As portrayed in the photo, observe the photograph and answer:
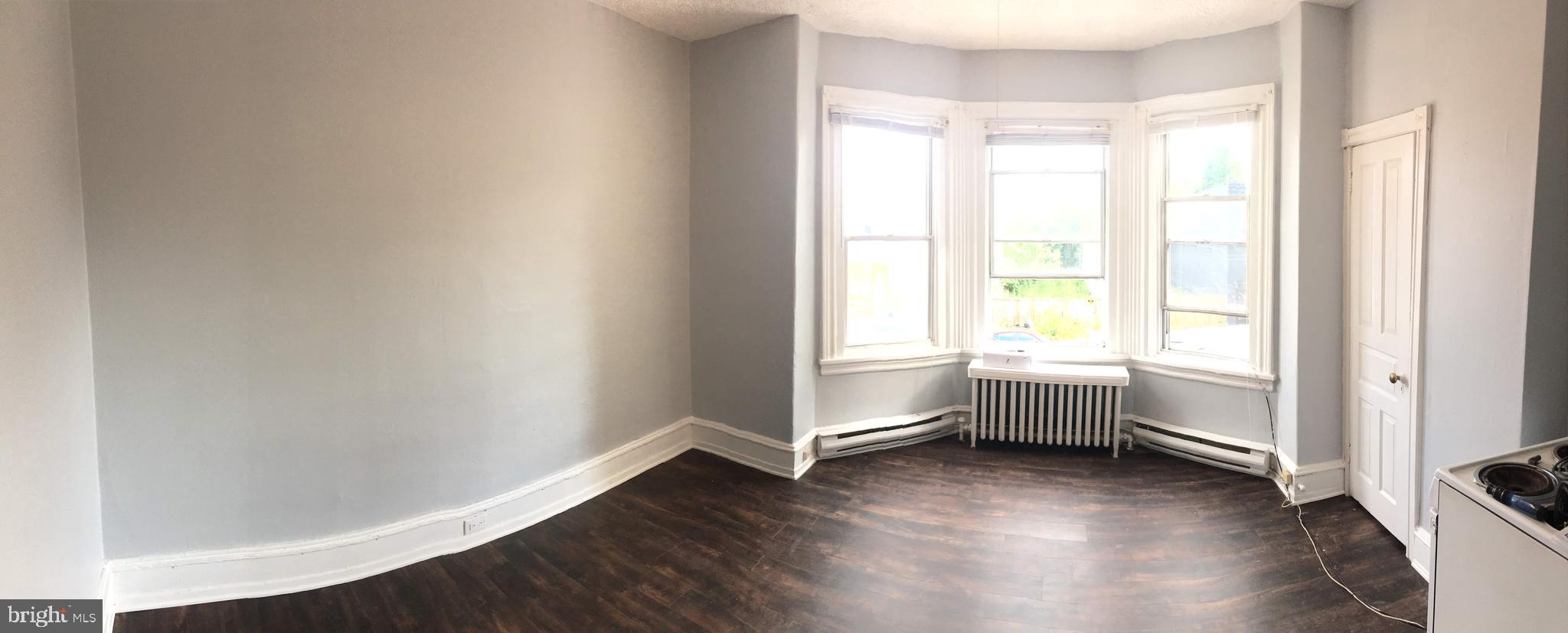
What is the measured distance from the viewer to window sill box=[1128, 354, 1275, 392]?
12.8 feet

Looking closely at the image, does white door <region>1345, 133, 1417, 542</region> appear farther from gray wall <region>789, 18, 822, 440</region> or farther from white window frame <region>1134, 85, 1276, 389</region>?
gray wall <region>789, 18, 822, 440</region>

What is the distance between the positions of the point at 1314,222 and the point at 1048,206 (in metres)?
1.47

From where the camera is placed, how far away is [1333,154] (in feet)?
11.3

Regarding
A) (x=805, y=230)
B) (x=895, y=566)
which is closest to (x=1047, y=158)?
(x=805, y=230)

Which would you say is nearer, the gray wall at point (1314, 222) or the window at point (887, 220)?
the gray wall at point (1314, 222)

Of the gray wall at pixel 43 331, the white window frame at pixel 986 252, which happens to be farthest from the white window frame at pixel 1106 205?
the gray wall at pixel 43 331

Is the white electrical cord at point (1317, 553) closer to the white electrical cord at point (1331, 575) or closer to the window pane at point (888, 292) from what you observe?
the white electrical cord at point (1331, 575)

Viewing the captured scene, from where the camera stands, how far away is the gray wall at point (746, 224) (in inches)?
152

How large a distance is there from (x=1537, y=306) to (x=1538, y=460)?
76 centimetres

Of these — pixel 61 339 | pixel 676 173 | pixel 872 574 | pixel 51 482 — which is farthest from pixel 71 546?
pixel 676 173

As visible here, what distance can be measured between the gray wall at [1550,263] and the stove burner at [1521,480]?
0.76 meters

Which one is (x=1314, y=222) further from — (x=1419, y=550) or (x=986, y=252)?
(x=986, y=252)

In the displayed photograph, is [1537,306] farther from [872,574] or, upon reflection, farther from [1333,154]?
[872,574]

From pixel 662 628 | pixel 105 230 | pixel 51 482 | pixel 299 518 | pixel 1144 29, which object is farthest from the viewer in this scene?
pixel 1144 29
